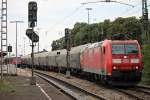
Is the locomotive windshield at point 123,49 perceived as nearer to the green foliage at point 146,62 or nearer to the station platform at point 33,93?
the station platform at point 33,93

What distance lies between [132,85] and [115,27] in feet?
227

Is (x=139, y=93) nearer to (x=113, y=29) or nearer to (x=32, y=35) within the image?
(x=32, y=35)

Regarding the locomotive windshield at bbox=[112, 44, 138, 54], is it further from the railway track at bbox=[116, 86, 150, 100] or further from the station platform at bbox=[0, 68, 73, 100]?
the station platform at bbox=[0, 68, 73, 100]

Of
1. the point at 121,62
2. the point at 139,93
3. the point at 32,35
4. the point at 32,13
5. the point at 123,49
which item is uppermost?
the point at 32,13

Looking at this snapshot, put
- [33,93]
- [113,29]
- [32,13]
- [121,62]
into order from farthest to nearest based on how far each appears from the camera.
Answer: [113,29] → [32,13] → [121,62] → [33,93]

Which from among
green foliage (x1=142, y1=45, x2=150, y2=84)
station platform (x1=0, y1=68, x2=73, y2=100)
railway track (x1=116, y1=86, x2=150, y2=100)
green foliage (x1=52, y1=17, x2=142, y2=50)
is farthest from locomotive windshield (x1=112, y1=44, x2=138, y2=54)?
green foliage (x1=52, y1=17, x2=142, y2=50)

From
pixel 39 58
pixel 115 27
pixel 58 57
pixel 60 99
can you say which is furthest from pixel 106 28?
pixel 60 99

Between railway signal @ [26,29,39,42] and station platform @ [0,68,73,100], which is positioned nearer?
station platform @ [0,68,73,100]

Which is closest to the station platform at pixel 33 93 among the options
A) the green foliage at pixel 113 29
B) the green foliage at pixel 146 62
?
the green foliage at pixel 146 62

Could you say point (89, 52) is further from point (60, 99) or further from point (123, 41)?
point (60, 99)

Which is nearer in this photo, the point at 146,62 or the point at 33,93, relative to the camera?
the point at 33,93

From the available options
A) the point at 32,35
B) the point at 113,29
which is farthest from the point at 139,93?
the point at 113,29

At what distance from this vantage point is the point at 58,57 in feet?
210

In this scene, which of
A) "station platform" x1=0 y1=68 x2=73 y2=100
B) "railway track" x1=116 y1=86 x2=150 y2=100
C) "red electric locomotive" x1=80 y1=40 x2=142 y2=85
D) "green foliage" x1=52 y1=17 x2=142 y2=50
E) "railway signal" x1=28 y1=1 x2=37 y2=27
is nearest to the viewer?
"railway track" x1=116 y1=86 x2=150 y2=100
